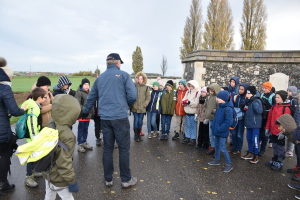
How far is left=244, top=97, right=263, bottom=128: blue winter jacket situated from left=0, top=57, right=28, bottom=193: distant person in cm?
515

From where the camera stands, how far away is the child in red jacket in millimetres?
4340

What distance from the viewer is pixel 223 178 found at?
3893 mm

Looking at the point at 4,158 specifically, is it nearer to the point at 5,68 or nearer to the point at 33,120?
the point at 33,120

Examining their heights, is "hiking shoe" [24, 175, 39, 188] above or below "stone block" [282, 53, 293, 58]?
below

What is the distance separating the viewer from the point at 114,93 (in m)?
3.20

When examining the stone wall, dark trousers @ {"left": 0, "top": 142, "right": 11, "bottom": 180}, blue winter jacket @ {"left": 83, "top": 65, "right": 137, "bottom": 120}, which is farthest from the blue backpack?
the stone wall

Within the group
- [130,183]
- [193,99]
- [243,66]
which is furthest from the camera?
[243,66]

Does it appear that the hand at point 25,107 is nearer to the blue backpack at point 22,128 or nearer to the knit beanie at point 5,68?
A: the blue backpack at point 22,128

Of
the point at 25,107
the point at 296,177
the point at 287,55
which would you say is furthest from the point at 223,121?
the point at 287,55

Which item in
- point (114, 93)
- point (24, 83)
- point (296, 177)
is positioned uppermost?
point (24, 83)

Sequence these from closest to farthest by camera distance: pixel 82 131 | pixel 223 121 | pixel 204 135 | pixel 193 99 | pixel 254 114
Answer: pixel 223 121, pixel 254 114, pixel 82 131, pixel 204 135, pixel 193 99

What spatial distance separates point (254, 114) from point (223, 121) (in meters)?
1.12

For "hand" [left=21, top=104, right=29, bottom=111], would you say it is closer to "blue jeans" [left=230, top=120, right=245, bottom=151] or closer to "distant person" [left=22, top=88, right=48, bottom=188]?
"distant person" [left=22, top=88, right=48, bottom=188]

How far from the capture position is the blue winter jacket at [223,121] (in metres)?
4.15
